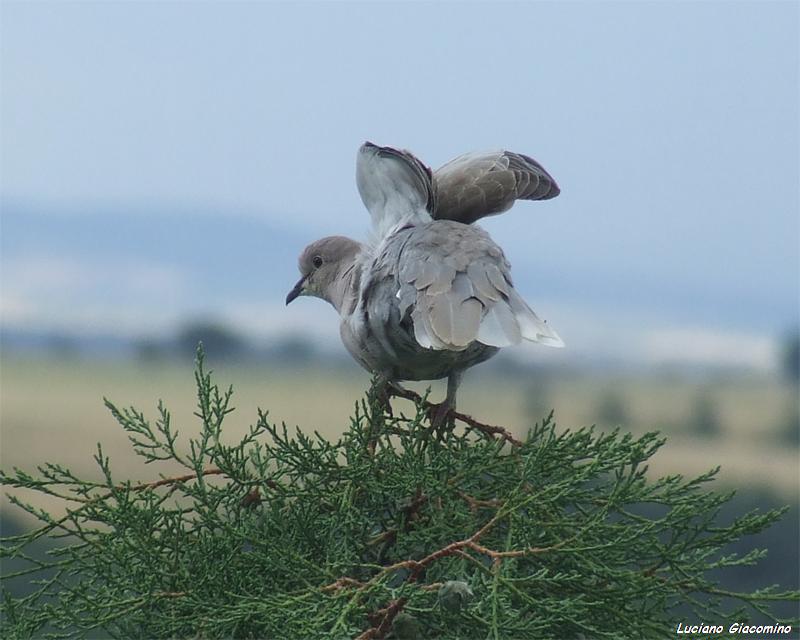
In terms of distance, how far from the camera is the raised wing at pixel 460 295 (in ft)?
10.7


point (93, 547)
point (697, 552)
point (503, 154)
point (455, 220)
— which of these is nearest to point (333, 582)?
point (93, 547)

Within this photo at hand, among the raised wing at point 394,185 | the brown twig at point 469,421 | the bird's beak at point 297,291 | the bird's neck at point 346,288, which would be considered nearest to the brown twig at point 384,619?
the brown twig at point 469,421

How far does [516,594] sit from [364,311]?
56.5 inches

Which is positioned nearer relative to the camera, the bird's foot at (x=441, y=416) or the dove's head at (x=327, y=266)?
the bird's foot at (x=441, y=416)

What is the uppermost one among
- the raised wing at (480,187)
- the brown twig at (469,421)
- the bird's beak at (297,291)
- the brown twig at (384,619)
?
the raised wing at (480,187)

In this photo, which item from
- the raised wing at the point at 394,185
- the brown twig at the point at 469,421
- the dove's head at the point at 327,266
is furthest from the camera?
the dove's head at the point at 327,266

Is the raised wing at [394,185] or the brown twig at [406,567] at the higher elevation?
the raised wing at [394,185]

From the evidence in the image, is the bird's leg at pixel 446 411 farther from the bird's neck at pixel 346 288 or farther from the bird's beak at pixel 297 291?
the bird's beak at pixel 297 291

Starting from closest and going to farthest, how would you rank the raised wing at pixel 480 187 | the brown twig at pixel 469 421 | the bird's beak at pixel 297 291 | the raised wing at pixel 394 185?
the brown twig at pixel 469 421, the raised wing at pixel 394 185, the raised wing at pixel 480 187, the bird's beak at pixel 297 291

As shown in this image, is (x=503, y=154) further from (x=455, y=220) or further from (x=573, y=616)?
(x=573, y=616)

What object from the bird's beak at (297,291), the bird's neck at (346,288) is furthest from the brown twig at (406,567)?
the bird's beak at (297,291)

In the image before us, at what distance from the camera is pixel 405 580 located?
2.56 m

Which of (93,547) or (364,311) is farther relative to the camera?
(364,311)

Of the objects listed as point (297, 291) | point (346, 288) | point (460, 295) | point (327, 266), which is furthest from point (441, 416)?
point (297, 291)
